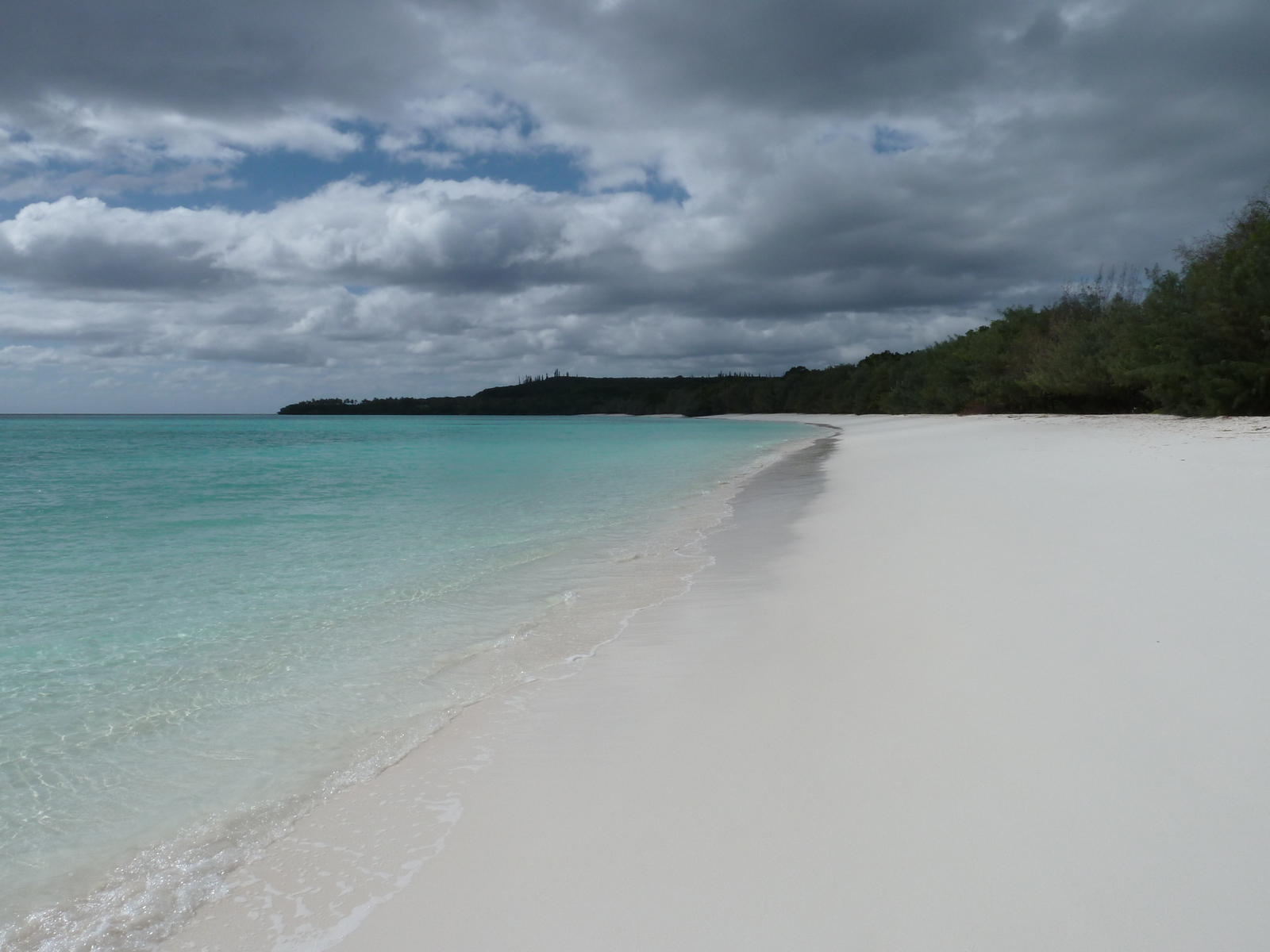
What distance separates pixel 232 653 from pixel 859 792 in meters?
4.51

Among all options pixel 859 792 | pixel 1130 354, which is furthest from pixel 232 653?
pixel 1130 354

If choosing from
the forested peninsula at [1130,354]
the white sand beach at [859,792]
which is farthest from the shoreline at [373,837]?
the forested peninsula at [1130,354]

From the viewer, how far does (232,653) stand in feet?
17.5

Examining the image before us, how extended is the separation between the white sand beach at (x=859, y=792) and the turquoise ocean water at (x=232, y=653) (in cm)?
43

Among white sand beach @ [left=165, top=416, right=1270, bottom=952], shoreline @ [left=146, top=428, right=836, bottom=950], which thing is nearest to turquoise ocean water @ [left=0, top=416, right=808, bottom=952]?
shoreline @ [left=146, top=428, right=836, bottom=950]

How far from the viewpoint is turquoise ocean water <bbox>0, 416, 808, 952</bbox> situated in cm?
282

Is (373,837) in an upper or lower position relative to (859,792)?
lower

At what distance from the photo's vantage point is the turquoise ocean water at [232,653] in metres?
2.82

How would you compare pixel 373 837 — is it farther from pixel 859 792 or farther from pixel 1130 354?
pixel 1130 354

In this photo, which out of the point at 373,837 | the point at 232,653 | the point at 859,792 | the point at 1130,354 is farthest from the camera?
the point at 1130,354

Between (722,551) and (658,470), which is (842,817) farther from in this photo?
(658,470)

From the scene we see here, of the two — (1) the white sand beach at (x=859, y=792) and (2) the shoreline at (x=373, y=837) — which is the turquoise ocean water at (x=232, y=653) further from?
(1) the white sand beach at (x=859, y=792)

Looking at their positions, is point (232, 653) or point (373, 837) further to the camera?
point (232, 653)

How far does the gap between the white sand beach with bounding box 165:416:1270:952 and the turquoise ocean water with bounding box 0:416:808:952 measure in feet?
1.42
